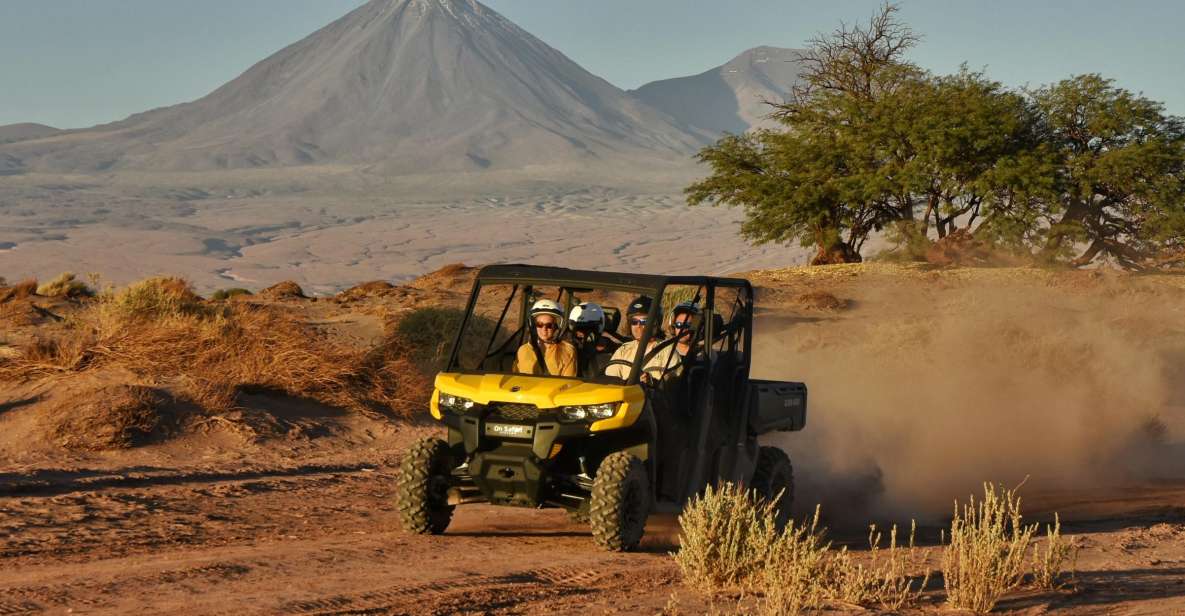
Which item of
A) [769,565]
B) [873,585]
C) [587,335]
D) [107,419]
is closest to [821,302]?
[107,419]

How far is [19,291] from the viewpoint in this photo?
89.3ft

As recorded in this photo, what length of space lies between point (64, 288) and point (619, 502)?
2460 centimetres

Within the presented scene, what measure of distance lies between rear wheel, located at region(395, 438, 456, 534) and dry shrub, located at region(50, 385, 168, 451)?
16.6 ft

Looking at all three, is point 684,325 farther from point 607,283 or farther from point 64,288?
point 64,288

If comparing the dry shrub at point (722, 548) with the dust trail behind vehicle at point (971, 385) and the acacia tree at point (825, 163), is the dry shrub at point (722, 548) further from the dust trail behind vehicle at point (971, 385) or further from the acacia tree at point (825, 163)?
the acacia tree at point (825, 163)

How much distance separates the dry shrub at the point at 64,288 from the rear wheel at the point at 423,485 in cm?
2114

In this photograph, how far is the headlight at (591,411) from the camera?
9562 mm

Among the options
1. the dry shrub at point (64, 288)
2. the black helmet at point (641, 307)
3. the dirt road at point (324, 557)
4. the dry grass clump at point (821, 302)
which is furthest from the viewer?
the dry grass clump at point (821, 302)

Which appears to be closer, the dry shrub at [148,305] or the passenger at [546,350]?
the passenger at [546,350]

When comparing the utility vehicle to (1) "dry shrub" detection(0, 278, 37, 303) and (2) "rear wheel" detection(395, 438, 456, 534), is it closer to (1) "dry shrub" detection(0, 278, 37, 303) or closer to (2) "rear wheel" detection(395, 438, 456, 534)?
(2) "rear wheel" detection(395, 438, 456, 534)

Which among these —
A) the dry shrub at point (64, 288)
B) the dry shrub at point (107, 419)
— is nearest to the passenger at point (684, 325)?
the dry shrub at point (107, 419)

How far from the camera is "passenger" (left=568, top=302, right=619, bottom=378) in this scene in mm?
10758

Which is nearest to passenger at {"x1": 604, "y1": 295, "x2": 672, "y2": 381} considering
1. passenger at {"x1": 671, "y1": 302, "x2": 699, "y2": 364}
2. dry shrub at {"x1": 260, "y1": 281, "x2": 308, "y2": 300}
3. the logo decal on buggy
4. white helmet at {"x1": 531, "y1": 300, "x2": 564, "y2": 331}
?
passenger at {"x1": 671, "y1": 302, "x2": 699, "y2": 364}

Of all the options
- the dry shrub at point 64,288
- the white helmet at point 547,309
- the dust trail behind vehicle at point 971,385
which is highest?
the white helmet at point 547,309
